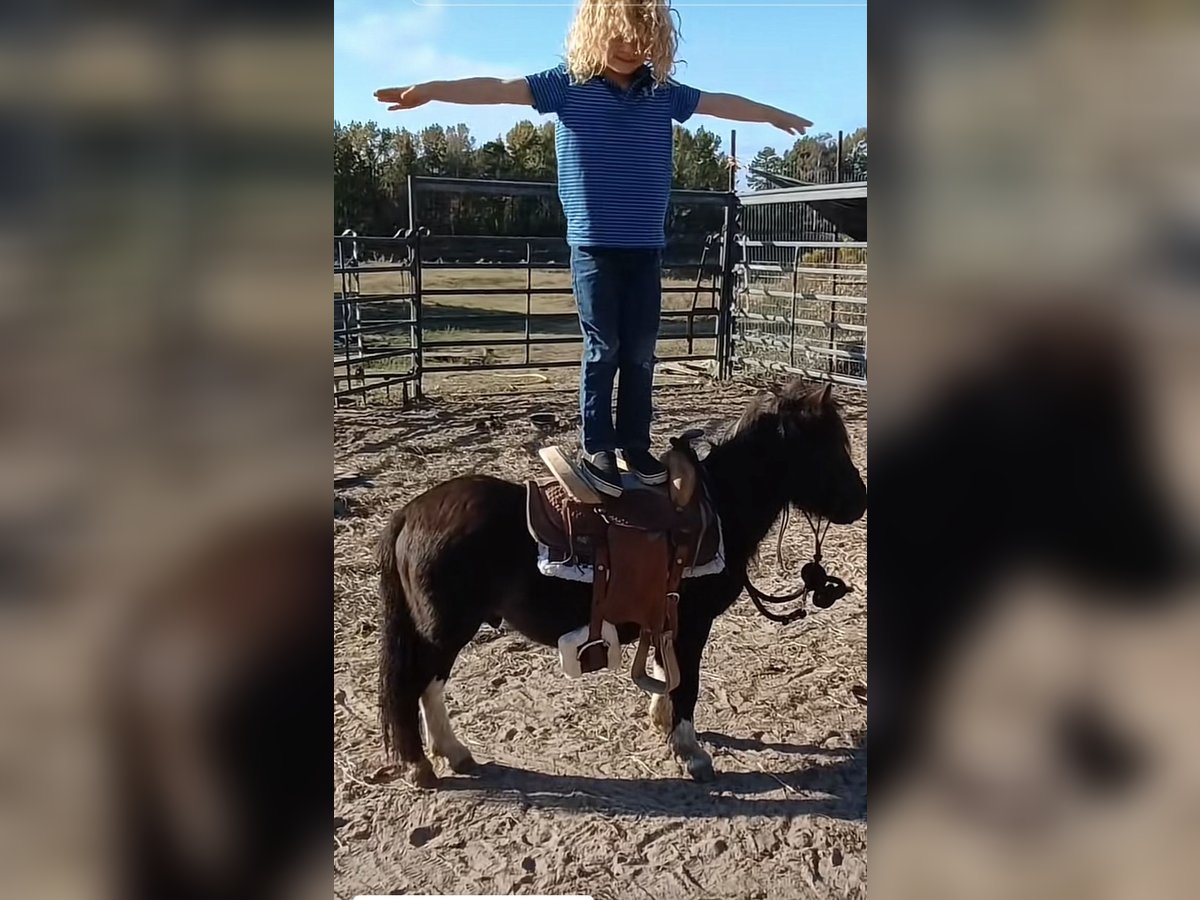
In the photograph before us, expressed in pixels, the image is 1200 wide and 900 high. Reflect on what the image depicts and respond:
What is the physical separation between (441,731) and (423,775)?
119mm

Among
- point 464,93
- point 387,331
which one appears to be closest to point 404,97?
point 464,93

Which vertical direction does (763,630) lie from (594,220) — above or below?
below

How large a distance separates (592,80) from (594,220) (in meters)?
0.23

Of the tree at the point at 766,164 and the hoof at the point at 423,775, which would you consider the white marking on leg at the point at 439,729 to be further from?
the tree at the point at 766,164

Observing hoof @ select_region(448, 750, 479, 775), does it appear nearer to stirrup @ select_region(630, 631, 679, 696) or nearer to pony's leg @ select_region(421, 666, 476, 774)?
pony's leg @ select_region(421, 666, 476, 774)

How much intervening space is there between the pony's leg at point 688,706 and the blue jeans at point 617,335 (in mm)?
520

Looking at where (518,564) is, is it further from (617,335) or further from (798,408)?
(798,408)

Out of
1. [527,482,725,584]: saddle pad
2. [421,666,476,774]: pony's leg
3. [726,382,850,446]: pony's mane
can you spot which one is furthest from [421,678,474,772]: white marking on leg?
[726,382,850,446]: pony's mane

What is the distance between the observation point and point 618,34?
1.24 m
